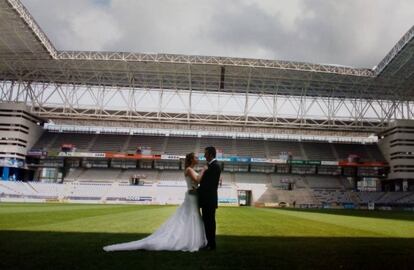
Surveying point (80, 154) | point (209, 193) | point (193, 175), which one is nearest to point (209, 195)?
point (209, 193)

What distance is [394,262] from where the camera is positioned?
23.5ft

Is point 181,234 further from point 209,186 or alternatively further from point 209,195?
point 209,186

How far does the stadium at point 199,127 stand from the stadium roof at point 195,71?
189mm

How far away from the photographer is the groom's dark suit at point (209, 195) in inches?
320

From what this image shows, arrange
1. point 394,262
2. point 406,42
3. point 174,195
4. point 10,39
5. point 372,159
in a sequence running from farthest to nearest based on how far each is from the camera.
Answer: point 372,159
point 174,195
point 10,39
point 406,42
point 394,262

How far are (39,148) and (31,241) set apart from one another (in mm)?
62415

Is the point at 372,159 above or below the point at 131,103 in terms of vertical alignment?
below

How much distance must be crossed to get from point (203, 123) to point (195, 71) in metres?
9.59

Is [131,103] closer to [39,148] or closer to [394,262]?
[39,148]

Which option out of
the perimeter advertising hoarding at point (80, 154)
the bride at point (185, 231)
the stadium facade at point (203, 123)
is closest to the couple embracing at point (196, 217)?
the bride at point (185, 231)

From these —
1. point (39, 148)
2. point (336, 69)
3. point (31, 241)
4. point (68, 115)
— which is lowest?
point (31, 241)

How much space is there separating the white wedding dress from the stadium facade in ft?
150

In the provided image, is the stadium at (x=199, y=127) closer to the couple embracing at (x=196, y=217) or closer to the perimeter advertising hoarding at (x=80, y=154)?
the perimeter advertising hoarding at (x=80, y=154)

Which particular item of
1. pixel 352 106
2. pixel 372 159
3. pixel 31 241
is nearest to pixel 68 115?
pixel 352 106
